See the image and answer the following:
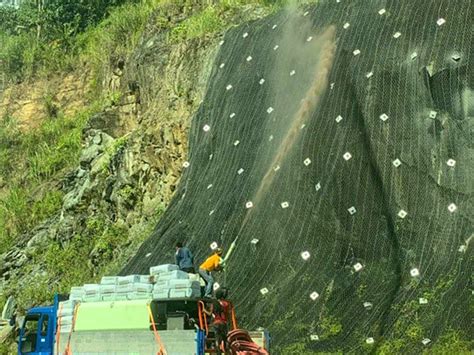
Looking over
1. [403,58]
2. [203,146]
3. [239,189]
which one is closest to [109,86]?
[203,146]

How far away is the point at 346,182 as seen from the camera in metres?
17.3

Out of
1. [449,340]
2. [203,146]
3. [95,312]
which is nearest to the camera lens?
[95,312]

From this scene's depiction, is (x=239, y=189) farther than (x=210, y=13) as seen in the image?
No

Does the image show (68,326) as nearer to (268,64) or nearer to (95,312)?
(95,312)

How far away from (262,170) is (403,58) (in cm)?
393

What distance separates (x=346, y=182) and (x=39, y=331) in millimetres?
7125

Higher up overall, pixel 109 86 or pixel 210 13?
pixel 210 13

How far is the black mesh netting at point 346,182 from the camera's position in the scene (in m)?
15.7

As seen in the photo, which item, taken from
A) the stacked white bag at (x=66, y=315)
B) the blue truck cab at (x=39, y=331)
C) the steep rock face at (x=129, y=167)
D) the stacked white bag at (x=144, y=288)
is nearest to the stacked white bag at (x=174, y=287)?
the stacked white bag at (x=144, y=288)

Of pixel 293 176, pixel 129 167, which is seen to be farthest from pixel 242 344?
pixel 129 167

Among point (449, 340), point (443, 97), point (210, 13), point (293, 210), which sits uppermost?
point (210, 13)

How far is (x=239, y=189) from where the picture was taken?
19109 millimetres

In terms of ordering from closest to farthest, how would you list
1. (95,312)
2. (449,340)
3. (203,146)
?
(95,312), (449,340), (203,146)

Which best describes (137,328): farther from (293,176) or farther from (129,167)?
(129,167)
